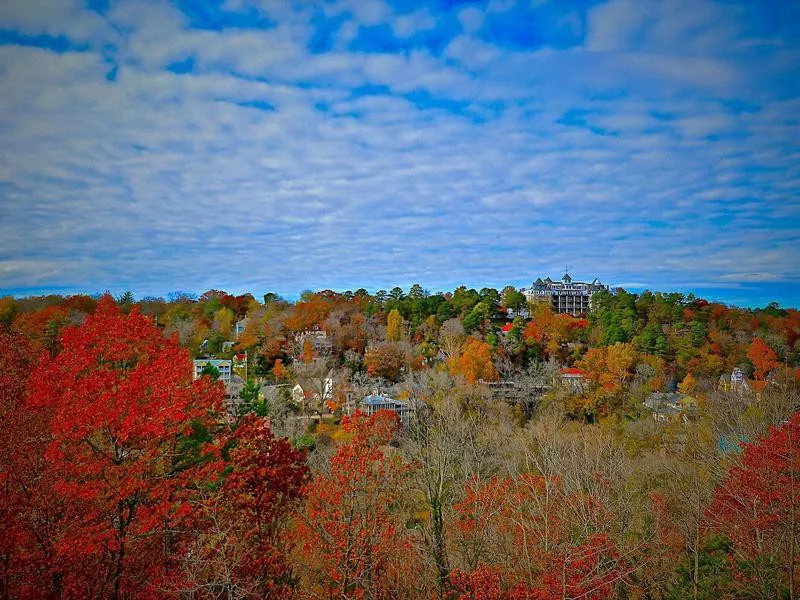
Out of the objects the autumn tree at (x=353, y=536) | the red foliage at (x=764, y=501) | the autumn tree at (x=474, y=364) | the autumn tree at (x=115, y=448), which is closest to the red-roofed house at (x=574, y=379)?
the autumn tree at (x=474, y=364)

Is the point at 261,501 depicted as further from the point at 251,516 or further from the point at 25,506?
the point at 25,506

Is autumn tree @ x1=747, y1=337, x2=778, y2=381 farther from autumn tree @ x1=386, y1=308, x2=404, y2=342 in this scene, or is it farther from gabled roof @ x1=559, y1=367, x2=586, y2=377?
autumn tree @ x1=386, y1=308, x2=404, y2=342

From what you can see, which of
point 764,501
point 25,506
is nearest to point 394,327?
point 764,501

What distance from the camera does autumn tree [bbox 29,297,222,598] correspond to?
745 cm

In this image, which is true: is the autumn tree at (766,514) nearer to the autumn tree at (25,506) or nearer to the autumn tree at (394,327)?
the autumn tree at (25,506)

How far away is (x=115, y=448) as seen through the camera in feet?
25.7

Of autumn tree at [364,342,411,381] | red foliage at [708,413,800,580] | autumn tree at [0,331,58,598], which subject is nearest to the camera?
autumn tree at [0,331,58,598]

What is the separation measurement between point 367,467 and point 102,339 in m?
4.88

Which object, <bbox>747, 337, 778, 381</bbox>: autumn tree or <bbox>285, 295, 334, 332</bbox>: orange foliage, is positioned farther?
<bbox>285, 295, 334, 332</bbox>: orange foliage

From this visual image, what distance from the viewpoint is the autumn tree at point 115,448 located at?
745 centimetres

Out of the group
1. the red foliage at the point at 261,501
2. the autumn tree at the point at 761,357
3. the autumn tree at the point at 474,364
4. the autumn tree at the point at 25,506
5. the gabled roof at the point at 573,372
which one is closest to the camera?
the autumn tree at the point at 25,506

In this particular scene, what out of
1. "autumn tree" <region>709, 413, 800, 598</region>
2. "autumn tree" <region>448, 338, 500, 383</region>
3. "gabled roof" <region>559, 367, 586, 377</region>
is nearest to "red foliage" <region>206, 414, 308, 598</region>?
"autumn tree" <region>709, 413, 800, 598</region>

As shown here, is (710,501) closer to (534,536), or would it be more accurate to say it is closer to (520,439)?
(534,536)

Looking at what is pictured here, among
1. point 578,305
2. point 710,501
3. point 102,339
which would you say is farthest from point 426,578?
point 578,305
